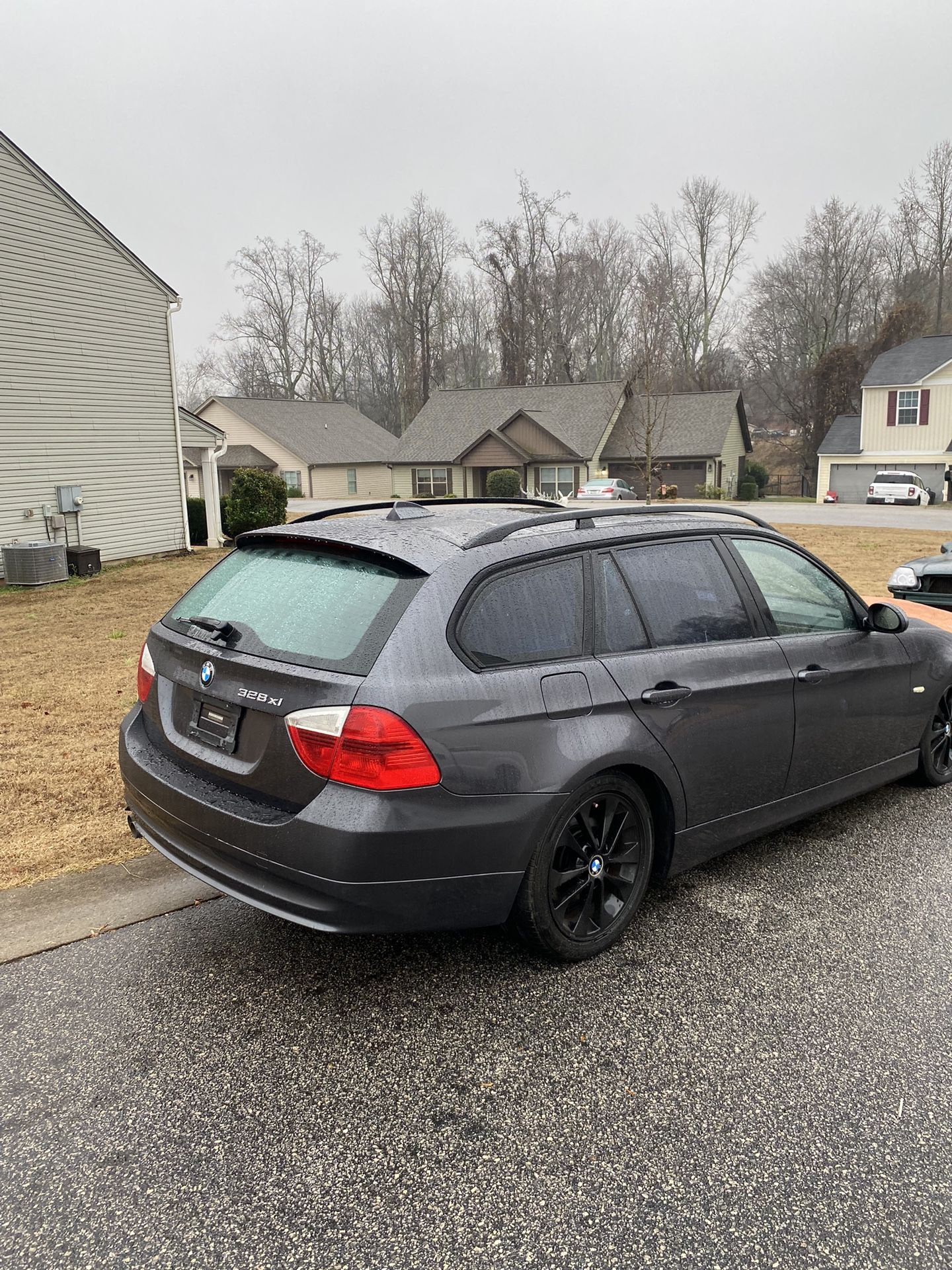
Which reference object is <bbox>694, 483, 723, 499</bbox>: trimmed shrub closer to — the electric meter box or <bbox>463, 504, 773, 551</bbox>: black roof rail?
the electric meter box

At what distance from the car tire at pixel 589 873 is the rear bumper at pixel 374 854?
0.10 metres

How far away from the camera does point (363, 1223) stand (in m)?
2.05

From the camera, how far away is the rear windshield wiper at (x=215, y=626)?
309cm

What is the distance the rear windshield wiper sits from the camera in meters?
3.09

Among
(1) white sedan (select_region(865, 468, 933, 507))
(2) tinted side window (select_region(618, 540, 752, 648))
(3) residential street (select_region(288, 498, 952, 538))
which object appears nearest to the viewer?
(2) tinted side window (select_region(618, 540, 752, 648))

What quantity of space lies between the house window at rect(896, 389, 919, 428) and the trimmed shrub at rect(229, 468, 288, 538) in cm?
3633

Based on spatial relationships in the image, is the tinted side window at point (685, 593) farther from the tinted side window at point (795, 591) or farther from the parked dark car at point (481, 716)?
the tinted side window at point (795, 591)

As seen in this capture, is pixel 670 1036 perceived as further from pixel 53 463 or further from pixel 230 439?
pixel 230 439

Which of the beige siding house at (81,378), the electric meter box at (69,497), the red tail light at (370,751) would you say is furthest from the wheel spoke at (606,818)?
the electric meter box at (69,497)

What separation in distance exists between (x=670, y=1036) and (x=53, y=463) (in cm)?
1665

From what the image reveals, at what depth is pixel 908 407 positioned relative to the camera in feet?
148

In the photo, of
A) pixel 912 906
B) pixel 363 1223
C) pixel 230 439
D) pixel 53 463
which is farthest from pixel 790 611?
pixel 230 439

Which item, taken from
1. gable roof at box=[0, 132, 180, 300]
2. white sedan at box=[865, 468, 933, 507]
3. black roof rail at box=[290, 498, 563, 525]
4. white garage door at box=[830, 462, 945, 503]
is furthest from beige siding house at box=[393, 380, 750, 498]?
black roof rail at box=[290, 498, 563, 525]

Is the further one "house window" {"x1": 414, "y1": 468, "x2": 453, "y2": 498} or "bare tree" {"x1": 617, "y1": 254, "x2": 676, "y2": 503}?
"house window" {"x1": 414, "y1": 468, "x2": 453, "y2": 498}
